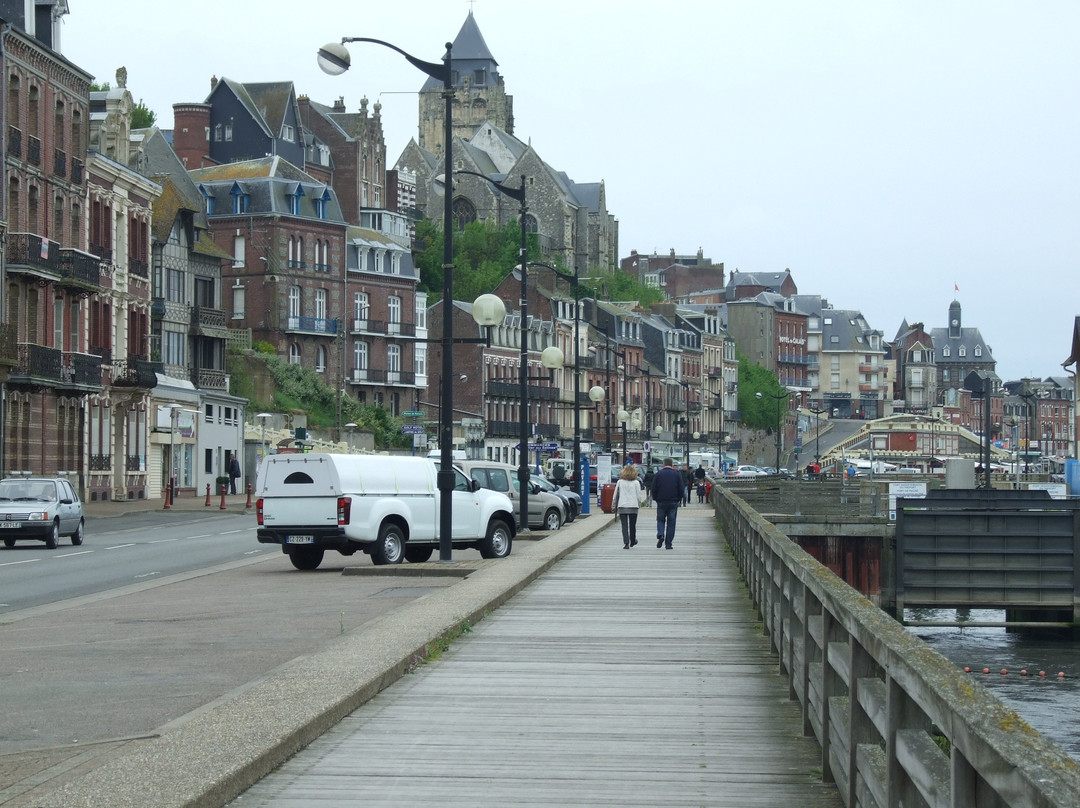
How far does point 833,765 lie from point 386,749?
240cm

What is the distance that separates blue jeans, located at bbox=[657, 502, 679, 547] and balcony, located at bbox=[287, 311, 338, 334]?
74.1 metres

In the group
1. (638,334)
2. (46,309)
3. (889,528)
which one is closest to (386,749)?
(889,528)

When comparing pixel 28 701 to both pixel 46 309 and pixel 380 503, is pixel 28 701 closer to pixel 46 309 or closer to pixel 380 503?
pixel 380 503

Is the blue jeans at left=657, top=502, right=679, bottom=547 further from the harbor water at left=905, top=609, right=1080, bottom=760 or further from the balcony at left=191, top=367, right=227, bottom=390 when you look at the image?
the balcony at left=191, top=367, right=227, bottom=390

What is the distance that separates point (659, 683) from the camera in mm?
12023

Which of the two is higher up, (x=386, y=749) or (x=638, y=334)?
(x=638, y=334)

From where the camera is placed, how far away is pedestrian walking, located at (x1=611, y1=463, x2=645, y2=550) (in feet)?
105

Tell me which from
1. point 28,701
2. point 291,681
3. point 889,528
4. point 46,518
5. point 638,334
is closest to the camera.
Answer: point 291,681

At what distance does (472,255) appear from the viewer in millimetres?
155125

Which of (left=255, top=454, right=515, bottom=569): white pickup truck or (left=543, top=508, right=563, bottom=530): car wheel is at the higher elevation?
(left=255, top=454, right=515, bottom=569): white pickup truck

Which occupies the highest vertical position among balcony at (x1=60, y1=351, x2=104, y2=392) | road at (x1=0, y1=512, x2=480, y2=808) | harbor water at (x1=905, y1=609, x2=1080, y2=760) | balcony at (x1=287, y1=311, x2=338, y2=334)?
balcony at (x1=287, y1=311, x2=338, y2=334)

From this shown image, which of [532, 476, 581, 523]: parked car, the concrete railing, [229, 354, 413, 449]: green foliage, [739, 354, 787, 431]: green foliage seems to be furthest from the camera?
[739, 354, 787, 431]: green foliage

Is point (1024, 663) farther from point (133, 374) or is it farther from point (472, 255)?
point (472, 255)

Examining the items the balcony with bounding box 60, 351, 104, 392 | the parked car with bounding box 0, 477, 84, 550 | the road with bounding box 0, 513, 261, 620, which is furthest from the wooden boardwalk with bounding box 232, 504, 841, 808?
the balcony with bounding box 60, 351, 104, 392
